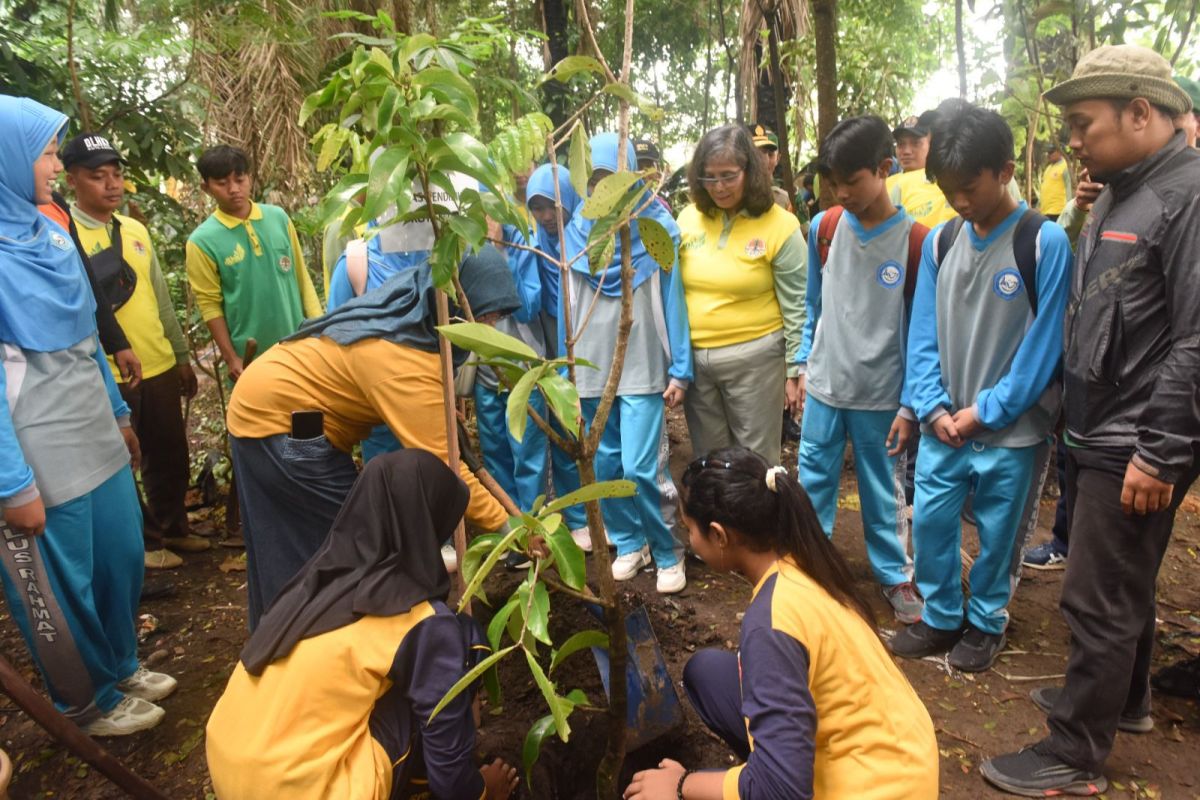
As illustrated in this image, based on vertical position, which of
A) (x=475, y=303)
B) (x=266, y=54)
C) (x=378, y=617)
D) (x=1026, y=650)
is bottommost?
(x=1026, y=650)

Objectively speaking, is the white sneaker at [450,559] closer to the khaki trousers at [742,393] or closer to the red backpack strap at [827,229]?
Answer: the khaki trousers at [742,393]

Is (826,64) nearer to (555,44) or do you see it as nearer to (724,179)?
(724,179)

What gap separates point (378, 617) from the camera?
171 cm

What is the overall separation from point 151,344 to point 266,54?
2268 mm

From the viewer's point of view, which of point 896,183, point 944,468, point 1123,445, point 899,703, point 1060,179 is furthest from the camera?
point 1060,179

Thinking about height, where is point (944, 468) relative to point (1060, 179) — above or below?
below

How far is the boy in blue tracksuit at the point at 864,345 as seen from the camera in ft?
8.55

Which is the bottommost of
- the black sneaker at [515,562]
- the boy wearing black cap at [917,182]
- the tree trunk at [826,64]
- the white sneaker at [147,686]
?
the black sneaker at [515,562]

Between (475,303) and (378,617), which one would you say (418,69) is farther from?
(378,617)

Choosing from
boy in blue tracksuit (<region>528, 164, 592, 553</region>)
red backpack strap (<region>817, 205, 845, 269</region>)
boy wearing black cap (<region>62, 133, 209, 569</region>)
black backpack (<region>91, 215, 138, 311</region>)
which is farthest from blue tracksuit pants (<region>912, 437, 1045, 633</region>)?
black backpack (<region>91, 215, 138, 311</region>)

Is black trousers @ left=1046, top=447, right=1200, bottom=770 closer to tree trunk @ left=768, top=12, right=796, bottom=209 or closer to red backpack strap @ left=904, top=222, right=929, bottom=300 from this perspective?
red backpack strap @ left=904, top=222, right=929, bottom=300

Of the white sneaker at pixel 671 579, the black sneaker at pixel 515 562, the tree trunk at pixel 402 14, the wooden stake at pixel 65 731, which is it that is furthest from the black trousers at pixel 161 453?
the tree trunk at pixel 402 14

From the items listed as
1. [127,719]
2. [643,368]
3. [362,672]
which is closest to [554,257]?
[643,368]

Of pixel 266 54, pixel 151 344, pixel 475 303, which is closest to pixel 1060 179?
pixel 475 303
